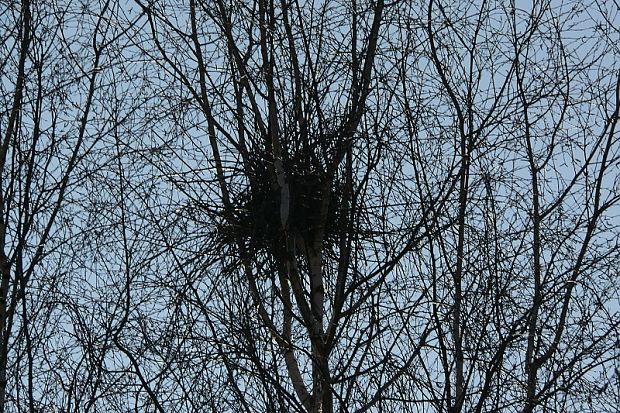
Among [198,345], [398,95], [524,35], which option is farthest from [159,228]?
[524,35]

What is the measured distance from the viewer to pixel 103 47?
718 cm

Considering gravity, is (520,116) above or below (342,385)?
above

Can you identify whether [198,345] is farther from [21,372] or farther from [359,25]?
[359,25]

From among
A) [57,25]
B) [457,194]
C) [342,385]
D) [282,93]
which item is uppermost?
[57,25]

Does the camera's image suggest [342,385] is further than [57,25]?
No

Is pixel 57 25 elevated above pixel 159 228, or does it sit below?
above

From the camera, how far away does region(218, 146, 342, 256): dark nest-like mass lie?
7.04 metres

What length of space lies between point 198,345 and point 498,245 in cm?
114

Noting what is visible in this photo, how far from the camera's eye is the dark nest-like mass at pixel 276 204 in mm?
7043

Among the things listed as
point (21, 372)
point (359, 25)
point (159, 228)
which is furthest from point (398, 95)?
point (21, 372)

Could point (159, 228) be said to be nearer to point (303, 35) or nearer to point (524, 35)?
point (303, 35)

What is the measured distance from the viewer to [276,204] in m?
7.04

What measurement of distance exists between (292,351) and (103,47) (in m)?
1.36

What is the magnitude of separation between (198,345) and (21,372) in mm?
747
